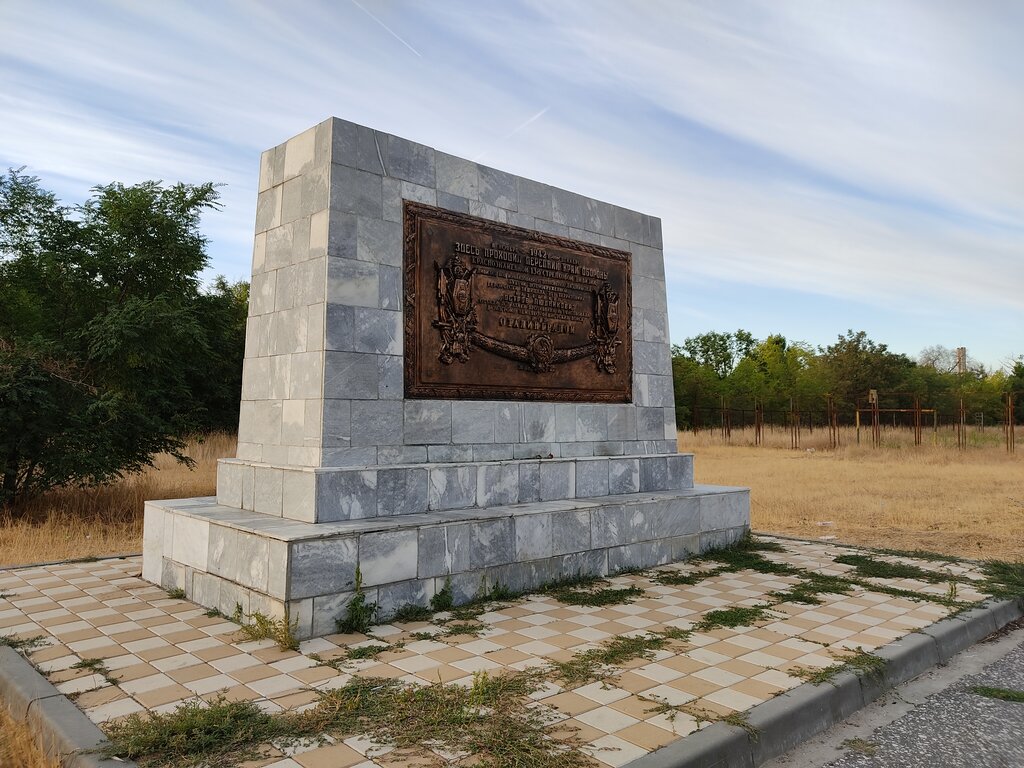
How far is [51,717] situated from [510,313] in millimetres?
5122

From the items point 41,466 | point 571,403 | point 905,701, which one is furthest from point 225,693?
point 41,466

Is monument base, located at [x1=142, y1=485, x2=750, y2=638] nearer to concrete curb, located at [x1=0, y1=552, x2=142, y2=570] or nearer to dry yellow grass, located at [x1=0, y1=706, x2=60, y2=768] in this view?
concrete curb, located at [x1=0, y1=552, x2=142, y2=570]

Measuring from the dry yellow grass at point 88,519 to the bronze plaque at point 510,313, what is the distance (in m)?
4.66

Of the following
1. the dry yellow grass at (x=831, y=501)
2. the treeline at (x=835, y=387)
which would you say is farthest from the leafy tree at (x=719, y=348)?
the dry yellow grass at (x=831, y=501)

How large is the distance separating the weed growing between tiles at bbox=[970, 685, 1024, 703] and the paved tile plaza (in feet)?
2.03

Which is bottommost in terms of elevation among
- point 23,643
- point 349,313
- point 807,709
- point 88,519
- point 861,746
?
point 861,746

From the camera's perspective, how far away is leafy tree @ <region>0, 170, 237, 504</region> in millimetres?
10891

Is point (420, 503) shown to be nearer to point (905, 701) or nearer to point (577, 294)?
point (577, 294)

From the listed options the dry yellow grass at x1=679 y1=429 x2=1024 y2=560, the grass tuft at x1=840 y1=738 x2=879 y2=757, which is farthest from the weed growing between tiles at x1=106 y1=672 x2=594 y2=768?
the dry yellow grass at x1=679 y1=429 x2=1024 y2=560

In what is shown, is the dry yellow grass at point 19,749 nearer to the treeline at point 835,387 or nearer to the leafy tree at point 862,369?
the treeline at point 835,387

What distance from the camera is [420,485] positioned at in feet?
21.7

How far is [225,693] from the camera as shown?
13.7 ft

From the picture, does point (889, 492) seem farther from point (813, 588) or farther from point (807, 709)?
point (807, 709)

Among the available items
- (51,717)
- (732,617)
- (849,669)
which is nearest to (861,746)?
(849,669)
